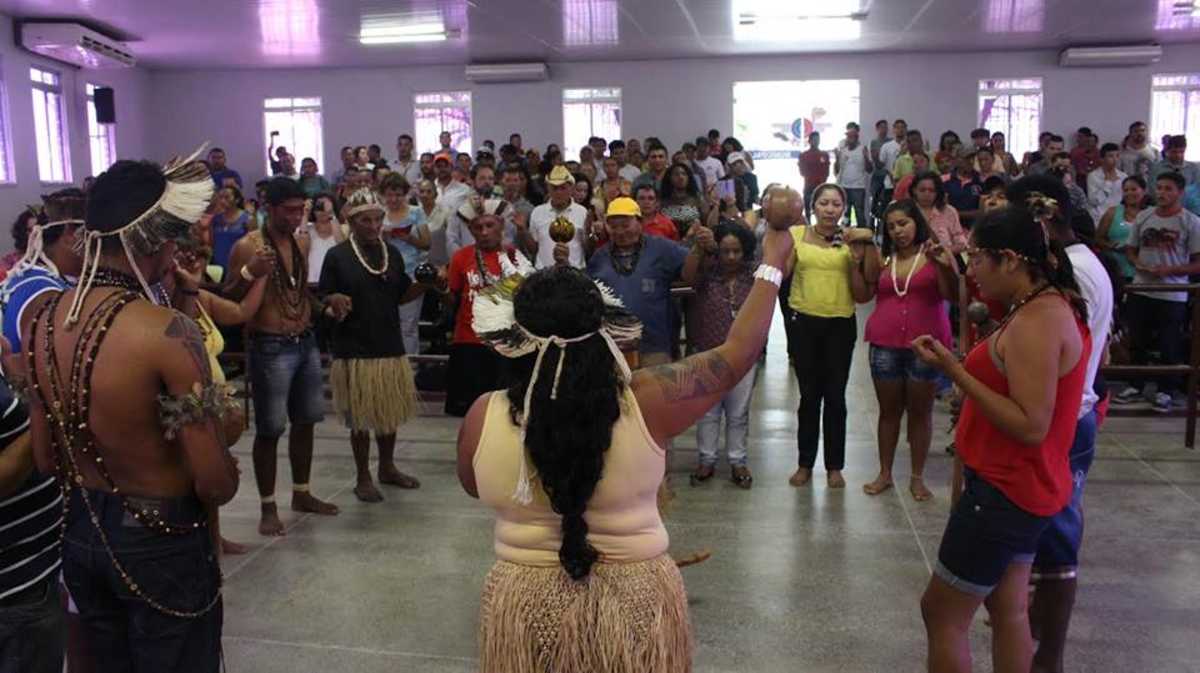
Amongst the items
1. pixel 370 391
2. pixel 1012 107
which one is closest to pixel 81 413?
pixel 370 391

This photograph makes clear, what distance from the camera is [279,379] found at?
4668 millimetres

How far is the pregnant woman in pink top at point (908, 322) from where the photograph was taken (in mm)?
5012

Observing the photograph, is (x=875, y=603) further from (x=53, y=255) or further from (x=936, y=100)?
(x=936, y=100)

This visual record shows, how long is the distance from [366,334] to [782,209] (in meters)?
3.45

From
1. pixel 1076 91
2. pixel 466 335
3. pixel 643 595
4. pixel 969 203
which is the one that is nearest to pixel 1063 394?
pixel 643 595

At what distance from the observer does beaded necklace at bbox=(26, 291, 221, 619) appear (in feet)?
6.50

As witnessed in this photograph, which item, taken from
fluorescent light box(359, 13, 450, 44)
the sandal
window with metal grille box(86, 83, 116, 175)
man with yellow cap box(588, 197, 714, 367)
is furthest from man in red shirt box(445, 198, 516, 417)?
window with metal grille box(86, 83, 116, 175)

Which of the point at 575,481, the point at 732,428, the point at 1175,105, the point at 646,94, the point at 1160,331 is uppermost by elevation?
the point at 646,94

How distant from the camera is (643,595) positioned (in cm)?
197

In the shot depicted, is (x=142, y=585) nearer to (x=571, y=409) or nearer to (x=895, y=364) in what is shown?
(x=571, y=409)

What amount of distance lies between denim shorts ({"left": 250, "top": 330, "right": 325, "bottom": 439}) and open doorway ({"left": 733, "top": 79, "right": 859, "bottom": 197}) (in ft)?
45.3

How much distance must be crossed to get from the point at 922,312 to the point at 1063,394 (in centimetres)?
260

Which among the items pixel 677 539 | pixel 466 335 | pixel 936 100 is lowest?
pixel 677 539

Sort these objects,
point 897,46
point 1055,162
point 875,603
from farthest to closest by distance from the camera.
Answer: point 897,46, point 1055,162, point 875,603
